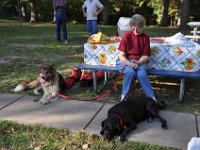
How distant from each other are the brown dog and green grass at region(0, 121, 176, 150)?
1099 millimetres

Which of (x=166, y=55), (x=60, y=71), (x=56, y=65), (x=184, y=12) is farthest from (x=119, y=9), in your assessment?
(x=166, y=55)

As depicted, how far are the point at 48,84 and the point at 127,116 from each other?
6.46 ft

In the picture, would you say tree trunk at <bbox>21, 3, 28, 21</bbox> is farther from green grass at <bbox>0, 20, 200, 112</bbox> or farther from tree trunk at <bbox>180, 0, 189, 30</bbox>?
green grass at <bbox>0, 20, 200, 112</bbox>

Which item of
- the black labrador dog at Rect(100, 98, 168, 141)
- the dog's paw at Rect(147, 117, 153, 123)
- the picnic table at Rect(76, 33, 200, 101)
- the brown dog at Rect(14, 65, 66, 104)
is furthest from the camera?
the brown dog at Rect(14, 65, 66, 104)

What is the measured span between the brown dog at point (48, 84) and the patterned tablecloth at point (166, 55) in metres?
0.69

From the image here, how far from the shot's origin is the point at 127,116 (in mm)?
4227

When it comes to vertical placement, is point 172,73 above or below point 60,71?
above

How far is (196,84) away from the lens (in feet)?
21.2

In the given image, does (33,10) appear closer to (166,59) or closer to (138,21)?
(166,59)

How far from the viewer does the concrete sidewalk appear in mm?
4121

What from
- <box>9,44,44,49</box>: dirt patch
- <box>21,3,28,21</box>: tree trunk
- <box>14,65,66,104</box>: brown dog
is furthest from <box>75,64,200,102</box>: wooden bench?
<box>21,3,28,21</box>: tree trunk

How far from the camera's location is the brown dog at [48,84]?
5540 mm

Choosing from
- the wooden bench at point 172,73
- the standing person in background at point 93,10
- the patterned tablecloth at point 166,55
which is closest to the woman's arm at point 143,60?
the wooden bench at point 172,73

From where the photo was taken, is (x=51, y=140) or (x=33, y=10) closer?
(x=51, y=140)
